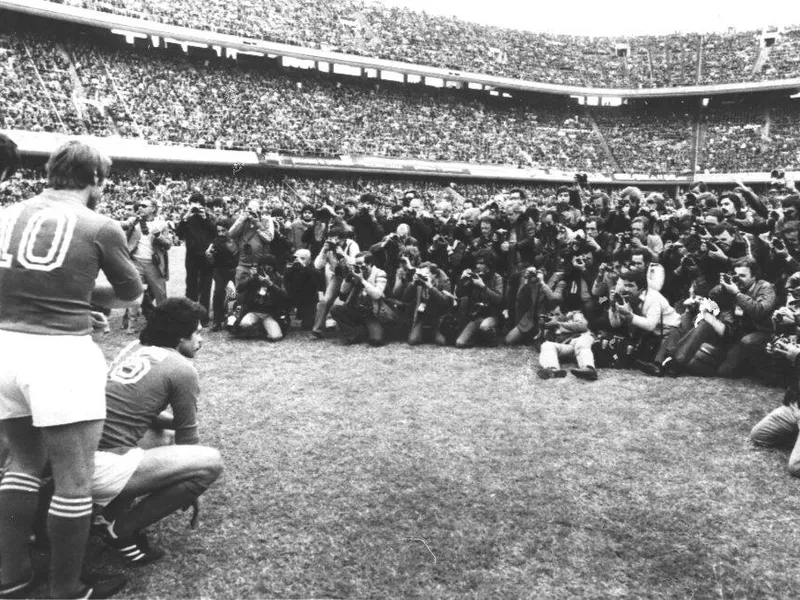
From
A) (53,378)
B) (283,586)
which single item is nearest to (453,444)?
(283,586)

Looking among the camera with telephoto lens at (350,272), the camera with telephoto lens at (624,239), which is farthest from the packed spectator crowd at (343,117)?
the camera with telephoto lens at (624,239)

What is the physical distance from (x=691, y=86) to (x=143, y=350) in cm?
3892

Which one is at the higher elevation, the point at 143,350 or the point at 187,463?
the point at 143,350

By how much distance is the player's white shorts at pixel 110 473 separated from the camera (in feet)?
8.82

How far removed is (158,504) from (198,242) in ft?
19.7

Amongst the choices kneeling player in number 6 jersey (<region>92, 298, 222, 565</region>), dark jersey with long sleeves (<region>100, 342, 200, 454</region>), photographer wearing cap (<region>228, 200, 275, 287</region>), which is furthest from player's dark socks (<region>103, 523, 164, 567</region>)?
photographer wearing cap (<region>228, 200, 275, 287</region>)

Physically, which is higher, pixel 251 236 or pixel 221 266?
pixel 251 236

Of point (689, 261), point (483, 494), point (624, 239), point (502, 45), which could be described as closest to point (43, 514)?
point (483, 494)

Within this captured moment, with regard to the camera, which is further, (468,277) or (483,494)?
(468,277)

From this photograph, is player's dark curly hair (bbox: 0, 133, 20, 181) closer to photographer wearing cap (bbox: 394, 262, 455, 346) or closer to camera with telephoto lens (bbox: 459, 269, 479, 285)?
photographer wearing cap (bbox: 394, 262, 455, 346)

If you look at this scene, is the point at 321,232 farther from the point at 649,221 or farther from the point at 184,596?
the point at 184,596

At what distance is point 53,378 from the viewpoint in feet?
7.66

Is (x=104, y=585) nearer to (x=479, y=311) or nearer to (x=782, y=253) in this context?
(x=479, y=311)

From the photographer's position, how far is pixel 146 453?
9.62 feet
